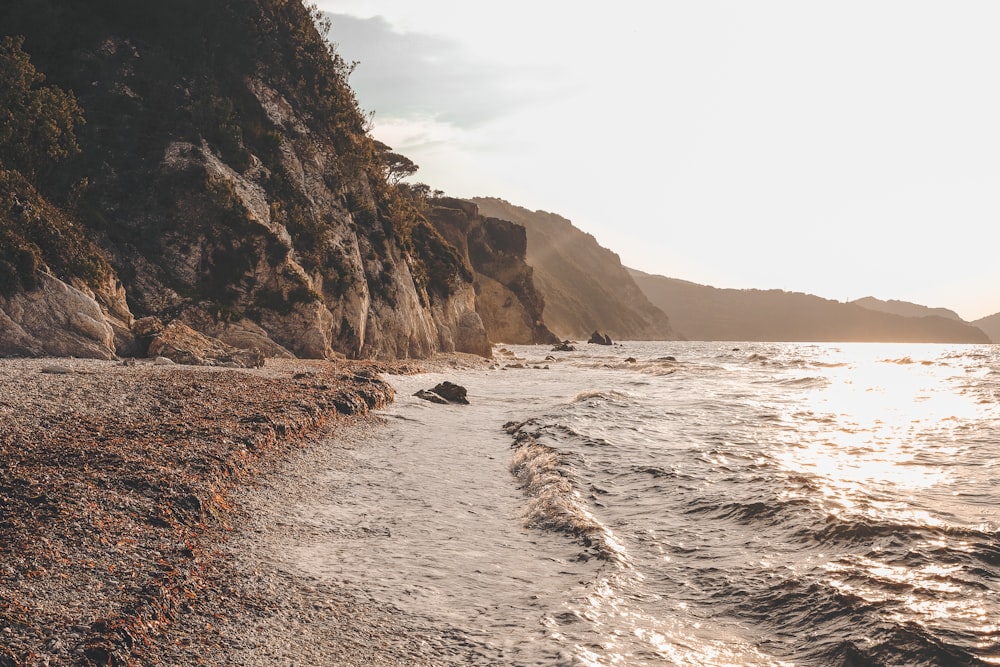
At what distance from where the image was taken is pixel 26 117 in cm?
2047

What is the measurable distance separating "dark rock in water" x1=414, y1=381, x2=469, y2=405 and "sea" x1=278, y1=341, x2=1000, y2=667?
4446 millimetres

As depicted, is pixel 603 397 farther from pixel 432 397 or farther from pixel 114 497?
pixel 114 497

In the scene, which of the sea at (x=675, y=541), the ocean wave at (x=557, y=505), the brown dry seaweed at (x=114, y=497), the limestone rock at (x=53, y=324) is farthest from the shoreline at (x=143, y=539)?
the limestone rock at (x=53, y=324)

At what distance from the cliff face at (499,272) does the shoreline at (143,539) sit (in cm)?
8528

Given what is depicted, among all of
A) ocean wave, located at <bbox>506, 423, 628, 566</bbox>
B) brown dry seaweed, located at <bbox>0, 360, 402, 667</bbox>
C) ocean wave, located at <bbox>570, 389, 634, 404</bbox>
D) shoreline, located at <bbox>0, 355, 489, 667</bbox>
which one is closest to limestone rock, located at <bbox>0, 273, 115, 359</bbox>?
brown dry seaweed, located at <bbox>0, 360, 402, 667</bbox>

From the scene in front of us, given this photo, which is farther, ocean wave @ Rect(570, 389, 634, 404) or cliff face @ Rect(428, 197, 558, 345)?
cliff face @ Rect(428, 197, 558, 345)

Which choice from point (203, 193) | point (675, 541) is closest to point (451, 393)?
point (675, 541)

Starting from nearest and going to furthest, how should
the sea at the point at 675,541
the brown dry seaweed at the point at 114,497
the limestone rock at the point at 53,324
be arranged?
1. the brown dry seaweed at the point at 114,497
2. the sea at the point at 675,541
3. the limestone rock at the point at 53,324

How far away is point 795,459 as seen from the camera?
492 inches

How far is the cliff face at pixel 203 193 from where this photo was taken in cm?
1933

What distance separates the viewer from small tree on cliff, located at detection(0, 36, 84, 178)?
20.0 m

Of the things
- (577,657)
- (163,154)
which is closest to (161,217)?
(163,154)

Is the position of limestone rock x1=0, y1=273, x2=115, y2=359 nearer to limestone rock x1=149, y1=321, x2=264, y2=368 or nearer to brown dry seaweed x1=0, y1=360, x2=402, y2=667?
limestone rock x1=149, y1=321, x2=264, y2=368

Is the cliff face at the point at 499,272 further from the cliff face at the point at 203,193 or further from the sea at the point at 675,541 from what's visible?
the sea at the point at 675,541
